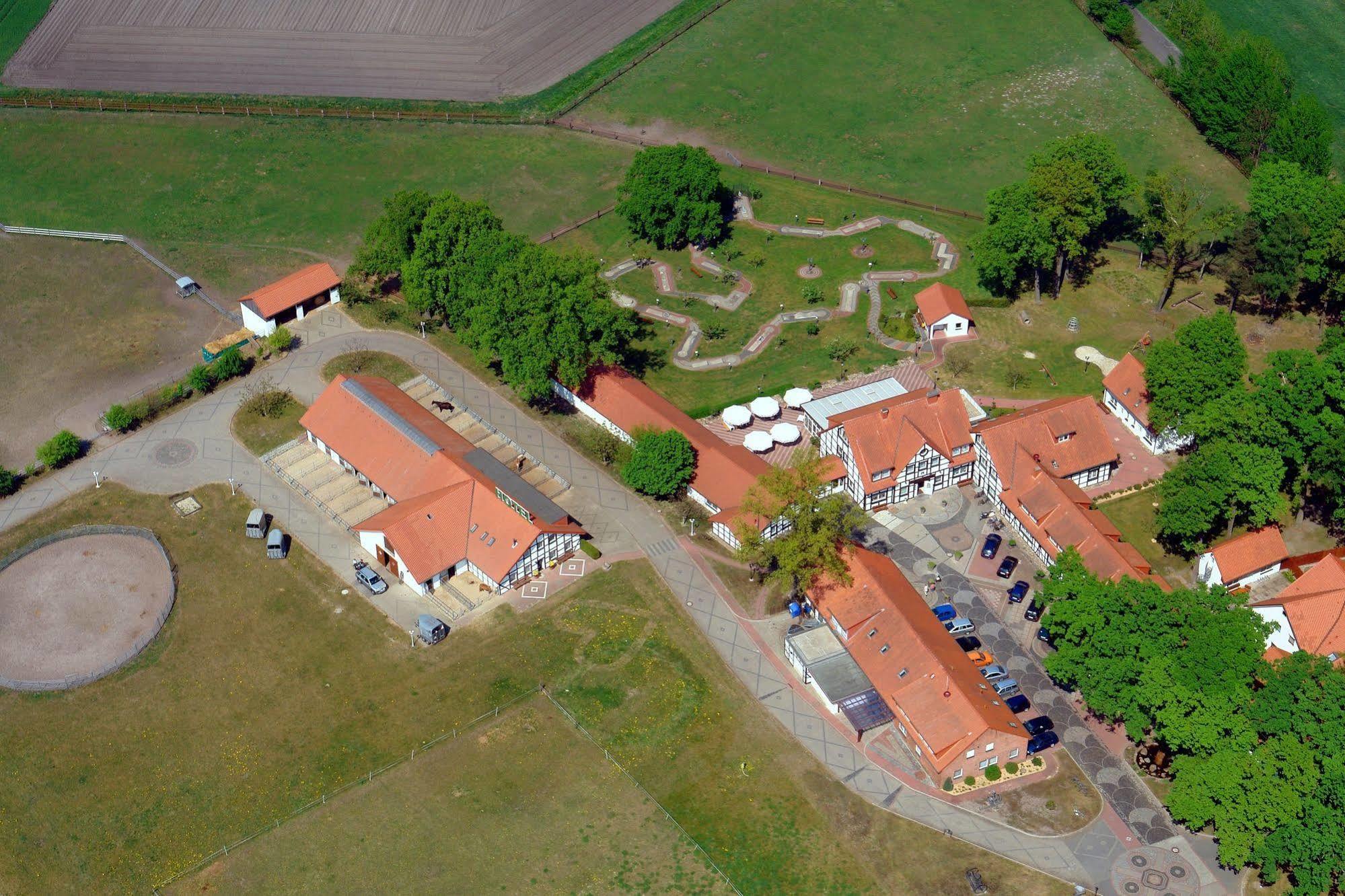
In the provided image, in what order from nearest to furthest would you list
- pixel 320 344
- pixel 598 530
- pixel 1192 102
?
pixel 598 530 → pixel 320 344 → pixel 1192 102

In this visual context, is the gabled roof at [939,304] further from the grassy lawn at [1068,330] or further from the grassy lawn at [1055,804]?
the grassy lawn at [1055,804]

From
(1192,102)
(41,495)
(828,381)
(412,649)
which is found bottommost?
(41,495)

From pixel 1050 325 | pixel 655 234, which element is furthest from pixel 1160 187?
pixel 655 234

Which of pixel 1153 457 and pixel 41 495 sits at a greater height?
pixel 1153 457

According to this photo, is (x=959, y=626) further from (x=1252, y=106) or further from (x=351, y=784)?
(x=1252, y=106)

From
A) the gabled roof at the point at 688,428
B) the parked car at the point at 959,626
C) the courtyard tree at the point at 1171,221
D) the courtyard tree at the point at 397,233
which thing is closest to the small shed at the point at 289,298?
the courtyard tree at the point at 397,233

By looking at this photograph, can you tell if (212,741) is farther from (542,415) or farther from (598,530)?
(542,415)
